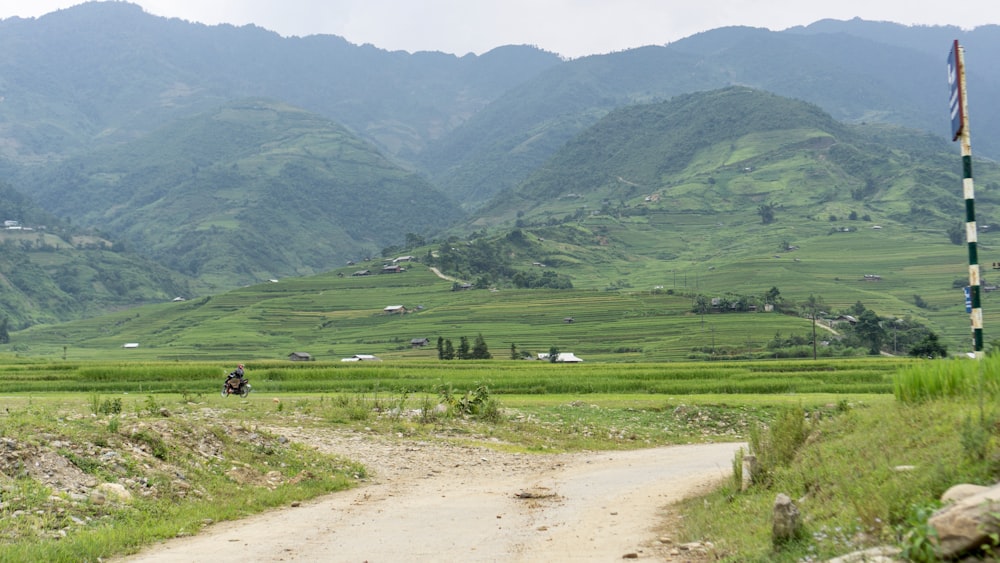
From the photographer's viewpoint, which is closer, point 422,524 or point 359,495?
point 422,524

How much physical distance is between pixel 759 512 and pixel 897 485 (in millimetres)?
2397

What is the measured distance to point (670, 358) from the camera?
296 ft

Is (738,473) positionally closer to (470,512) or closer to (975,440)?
(470,512)

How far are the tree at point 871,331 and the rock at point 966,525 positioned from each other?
299ft

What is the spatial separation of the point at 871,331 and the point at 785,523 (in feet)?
312

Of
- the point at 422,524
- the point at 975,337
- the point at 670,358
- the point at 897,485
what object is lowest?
the point at 670,358

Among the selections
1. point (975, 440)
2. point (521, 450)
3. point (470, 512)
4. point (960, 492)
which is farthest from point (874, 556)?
point (521, 450)

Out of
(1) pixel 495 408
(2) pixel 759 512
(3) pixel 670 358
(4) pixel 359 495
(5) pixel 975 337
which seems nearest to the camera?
(2) pixel 759 512

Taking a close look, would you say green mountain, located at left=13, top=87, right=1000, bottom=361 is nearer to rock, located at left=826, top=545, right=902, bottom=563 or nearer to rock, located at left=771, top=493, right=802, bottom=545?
rock, located at left=771, top=493, right=802, bottom=545

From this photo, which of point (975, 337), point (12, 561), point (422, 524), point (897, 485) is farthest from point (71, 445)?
point (975, 337)

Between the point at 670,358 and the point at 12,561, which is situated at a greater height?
the point at 12,561

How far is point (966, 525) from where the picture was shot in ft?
24.7

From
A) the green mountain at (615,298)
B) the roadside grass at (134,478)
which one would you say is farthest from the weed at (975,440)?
the green mountain at (615,298)

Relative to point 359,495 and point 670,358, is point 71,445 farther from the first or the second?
point 670,358
